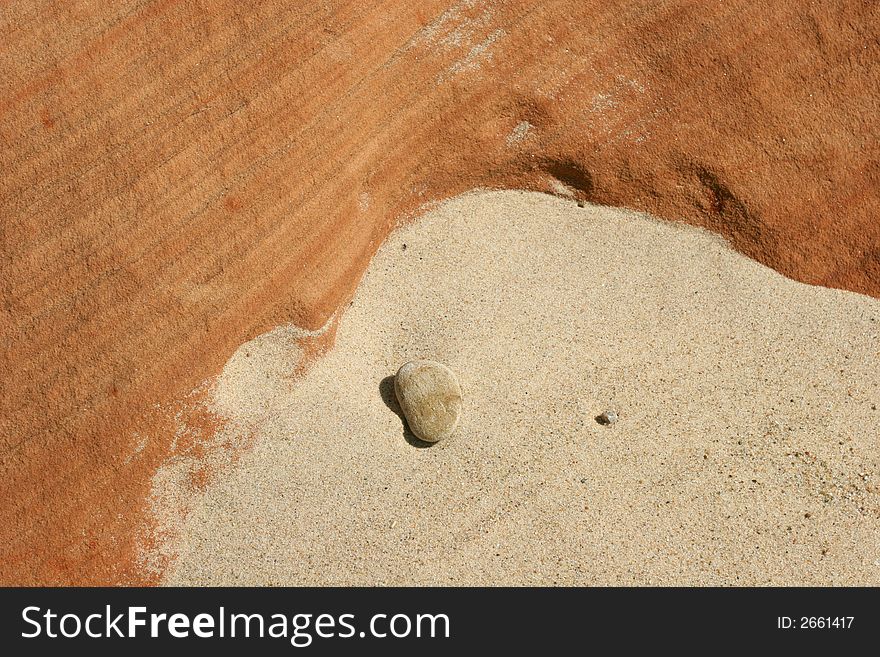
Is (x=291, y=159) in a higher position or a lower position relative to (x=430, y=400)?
higher

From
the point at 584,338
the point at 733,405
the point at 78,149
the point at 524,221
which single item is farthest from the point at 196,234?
the point at 733,405

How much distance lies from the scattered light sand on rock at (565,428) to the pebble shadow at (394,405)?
17 mm

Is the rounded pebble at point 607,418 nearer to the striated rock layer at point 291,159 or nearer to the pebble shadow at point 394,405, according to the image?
the pebble shadow at point 394,405

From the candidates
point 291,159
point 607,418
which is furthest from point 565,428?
point 291,159

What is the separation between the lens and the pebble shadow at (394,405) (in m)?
4.22

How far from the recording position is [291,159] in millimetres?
4188

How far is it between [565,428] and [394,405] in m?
0.99

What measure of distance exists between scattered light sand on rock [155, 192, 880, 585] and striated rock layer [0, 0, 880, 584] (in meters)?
0.26

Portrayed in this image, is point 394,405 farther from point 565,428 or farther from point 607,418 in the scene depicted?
point 607,418

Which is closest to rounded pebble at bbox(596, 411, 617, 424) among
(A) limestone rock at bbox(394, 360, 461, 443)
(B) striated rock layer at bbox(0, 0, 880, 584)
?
(A) limestone rock at bbox(394, 360, 461, 443)

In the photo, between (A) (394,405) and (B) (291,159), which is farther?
(A) (394,405)

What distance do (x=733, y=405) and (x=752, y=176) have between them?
4.73ft

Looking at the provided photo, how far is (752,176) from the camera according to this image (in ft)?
14.9

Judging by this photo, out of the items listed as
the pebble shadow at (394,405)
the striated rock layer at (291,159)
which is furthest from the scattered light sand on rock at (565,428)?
the striated rock layer at (291,159)
